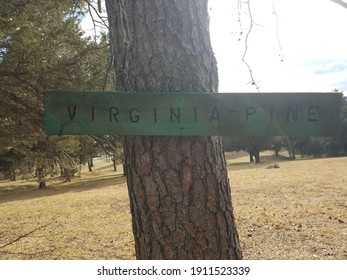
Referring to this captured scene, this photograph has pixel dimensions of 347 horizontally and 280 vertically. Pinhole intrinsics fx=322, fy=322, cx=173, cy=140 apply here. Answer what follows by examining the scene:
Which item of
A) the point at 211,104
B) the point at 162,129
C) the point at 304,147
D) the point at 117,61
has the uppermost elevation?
the point at 117,61

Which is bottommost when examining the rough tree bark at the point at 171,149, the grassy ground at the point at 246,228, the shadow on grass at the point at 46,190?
the shadow on grass at the point at 46,190

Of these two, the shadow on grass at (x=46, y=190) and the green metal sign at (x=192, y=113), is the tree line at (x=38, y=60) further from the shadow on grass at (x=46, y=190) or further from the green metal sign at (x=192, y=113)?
the shadow on grass at (x=46, y=190)

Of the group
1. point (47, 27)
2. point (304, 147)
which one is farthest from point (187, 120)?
point (304, 147)

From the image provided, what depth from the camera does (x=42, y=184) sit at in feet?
82.7

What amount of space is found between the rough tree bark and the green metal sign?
9 centimetres

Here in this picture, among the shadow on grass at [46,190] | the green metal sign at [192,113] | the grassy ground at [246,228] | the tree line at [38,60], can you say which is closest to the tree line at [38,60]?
the tree line at [38,60]

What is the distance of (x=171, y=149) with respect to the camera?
1.69 meters

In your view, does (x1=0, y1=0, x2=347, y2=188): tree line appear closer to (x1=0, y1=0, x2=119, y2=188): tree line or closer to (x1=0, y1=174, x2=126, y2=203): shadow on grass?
(x1=0, y1=0, x2=119, y2=188): tree line

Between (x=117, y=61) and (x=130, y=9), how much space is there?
0.28m

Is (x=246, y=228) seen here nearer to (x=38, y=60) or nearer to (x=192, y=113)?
(x=38, y=60)

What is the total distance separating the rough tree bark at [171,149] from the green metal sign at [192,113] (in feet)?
0.30

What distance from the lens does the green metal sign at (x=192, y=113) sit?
164cm

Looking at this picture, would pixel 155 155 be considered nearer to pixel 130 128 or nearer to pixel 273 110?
pixel 130 128

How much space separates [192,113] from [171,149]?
0.22m
